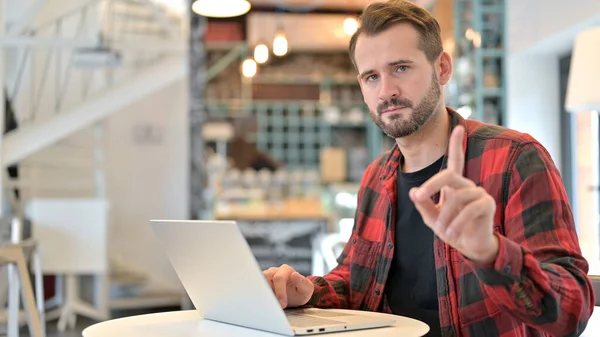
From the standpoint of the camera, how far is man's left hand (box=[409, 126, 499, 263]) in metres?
1.12

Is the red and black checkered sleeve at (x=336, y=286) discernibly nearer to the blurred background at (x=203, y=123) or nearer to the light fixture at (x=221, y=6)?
the blurred background at (x=203, y=123)

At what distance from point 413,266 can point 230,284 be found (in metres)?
0.50

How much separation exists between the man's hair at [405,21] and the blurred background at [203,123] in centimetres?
87

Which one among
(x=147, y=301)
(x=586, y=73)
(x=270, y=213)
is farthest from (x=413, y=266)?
(x=147, y=301)

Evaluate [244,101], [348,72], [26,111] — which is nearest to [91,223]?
[26,111]

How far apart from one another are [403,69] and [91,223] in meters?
5.93

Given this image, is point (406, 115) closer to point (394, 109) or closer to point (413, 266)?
point (394, 109)

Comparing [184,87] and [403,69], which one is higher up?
[184,87]

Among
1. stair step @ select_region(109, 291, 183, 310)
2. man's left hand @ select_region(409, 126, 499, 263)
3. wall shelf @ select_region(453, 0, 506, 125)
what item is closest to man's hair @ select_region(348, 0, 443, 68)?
man's left hand @ select_region(409, 126, 499, 263)

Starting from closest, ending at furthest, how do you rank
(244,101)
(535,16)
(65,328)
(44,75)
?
(535,16)
(65,328)
(44,75)
(244,101)

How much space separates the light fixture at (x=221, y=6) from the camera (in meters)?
4.77

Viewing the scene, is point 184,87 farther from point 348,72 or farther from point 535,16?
point 535,16

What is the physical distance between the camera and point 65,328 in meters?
6.71

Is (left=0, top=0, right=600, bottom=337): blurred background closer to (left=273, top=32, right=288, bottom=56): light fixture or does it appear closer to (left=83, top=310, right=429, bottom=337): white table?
(left=273, top=32, right=288, bottom=56): light fixture
